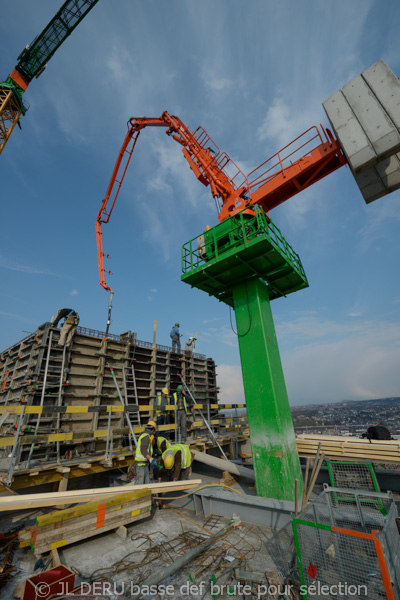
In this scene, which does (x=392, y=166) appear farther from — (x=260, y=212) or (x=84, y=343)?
(x=84, y=343)

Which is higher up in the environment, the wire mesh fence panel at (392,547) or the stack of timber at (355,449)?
the stack of timber at (355,449)

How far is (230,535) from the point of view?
548 cm

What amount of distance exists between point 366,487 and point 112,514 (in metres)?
6.03

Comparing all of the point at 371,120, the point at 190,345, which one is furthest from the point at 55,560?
the point at 190,345

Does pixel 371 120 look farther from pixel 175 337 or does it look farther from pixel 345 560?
pixel 175 337

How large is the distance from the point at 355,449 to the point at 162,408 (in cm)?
648

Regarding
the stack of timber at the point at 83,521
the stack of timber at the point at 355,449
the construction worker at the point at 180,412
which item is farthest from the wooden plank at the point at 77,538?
the stack of timber at the point at 355,449

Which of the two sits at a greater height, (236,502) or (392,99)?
(392,99)

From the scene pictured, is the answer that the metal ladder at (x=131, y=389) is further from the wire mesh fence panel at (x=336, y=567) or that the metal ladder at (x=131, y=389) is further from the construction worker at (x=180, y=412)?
the wire mesh fence panel at (x=336, y=567)

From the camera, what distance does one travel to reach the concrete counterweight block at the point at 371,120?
223 inches

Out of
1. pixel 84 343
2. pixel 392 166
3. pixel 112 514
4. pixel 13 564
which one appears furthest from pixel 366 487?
pixel 84 343

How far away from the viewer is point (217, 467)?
28.1 feet

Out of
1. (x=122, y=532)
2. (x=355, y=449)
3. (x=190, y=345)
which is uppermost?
(x=190, y=345)

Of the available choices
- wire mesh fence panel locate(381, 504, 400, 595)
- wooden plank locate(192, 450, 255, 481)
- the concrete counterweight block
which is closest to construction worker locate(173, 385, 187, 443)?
wooden plank locate(192, 450, 255, 481)
